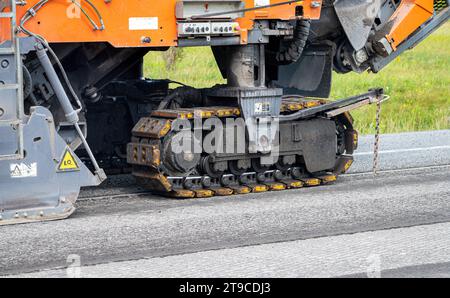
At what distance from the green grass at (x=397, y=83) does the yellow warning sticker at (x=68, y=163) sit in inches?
308

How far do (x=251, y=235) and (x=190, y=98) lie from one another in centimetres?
338

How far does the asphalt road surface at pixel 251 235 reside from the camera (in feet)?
27.3

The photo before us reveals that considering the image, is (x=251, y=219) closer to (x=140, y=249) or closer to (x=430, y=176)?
(x=140, y=249)

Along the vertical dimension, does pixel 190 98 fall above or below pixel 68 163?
above

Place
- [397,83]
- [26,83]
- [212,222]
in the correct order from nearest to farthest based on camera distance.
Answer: [212,222]
[26,83]
[397,83]

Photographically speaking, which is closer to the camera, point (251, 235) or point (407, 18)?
point (251, 235)

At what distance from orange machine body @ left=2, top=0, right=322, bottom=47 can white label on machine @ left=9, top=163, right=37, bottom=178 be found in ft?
4.05

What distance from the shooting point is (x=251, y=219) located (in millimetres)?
10250

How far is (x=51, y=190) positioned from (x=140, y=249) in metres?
1.84

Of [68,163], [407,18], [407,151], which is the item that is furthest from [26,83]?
[407,151]

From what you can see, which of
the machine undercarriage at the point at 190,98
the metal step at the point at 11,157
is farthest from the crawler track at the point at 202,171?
the metal step at the point at 11,157

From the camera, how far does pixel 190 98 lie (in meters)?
12.6

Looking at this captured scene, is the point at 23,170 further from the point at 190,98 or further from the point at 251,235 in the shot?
the point at 190,98
